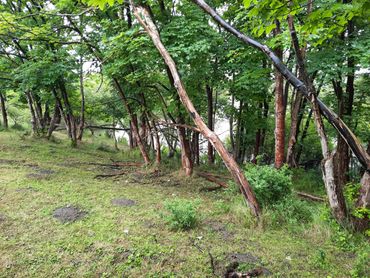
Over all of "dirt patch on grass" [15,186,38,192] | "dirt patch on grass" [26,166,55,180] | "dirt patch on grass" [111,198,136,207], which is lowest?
"dirt patch on grass" [111,198,136,207]

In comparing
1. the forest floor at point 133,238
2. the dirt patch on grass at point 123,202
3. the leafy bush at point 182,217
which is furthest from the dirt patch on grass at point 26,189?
the leafy bush at point 182,217

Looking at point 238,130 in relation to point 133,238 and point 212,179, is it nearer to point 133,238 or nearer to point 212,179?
point 212,179

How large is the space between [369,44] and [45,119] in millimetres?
12755

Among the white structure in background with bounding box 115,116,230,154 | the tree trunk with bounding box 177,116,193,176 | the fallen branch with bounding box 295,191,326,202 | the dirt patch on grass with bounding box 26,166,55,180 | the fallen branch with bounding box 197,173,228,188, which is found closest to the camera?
the fallen branch with bounding box 295,191,326,202

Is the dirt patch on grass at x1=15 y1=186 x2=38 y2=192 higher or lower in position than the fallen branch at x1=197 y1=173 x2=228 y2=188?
higher

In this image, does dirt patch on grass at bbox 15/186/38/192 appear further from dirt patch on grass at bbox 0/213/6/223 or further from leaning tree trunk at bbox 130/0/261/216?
leaning tree trunk at bbox 130/0/261/216

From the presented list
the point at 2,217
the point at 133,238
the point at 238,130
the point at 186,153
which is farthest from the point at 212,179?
the point at 2,217

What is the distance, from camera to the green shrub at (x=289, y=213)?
3814mm

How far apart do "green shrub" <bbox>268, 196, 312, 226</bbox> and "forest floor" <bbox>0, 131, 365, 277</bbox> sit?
137 millimetres

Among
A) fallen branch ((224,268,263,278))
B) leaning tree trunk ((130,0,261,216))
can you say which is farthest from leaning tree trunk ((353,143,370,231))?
fallen branch ((224,268,263,278))

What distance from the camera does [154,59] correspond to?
241 inches

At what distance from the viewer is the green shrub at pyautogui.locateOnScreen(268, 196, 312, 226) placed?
12.5 feet

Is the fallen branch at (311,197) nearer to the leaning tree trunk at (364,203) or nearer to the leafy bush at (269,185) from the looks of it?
the leafy bush at (269,185)

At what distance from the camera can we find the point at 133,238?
3.36 m
